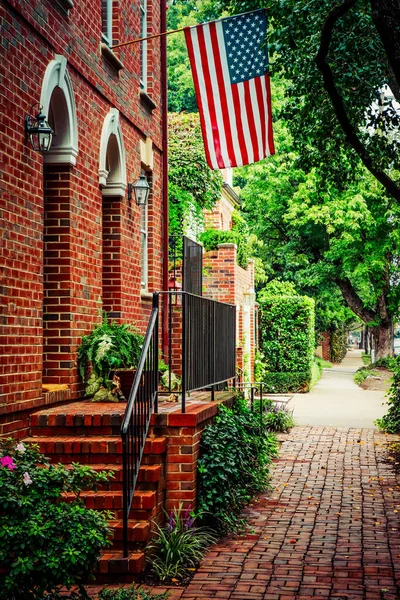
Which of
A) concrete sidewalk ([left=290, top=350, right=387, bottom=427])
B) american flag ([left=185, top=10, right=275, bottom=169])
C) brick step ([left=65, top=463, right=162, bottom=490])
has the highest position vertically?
american flag ([left=185, top=10, right=275, bottom=169])

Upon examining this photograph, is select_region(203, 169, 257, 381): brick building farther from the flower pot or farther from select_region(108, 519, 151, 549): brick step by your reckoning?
select_region(108, 519, 151, 549): brick step

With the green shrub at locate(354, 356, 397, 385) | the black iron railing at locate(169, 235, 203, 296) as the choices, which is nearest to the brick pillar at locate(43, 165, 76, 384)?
the black iron railing at locate(169, 235, 203, 296)

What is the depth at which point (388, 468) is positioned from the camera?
1216 centimetres

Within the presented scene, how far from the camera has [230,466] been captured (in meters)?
8.45

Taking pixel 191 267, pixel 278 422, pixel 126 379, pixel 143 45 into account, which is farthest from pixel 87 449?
pixel 278 422

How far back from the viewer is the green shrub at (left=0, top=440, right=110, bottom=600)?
4.68 metres

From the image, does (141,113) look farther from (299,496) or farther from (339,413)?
(339,413)

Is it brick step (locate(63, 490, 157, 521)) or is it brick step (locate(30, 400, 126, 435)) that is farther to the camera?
brick step (locate(30, 400, 126, 435))

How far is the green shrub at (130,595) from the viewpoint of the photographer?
216 inches

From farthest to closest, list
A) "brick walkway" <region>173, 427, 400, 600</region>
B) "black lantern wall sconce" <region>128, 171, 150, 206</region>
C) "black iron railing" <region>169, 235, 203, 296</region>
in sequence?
1. "black lantern wall sconce" <region>128, 171, 150, 206</region>
2. "black iron railing" <region>169, 235, 203, 296</region>
3. "brick walkway" <region>173, 427, 400, 600</region>

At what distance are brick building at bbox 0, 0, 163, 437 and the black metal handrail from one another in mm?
1099

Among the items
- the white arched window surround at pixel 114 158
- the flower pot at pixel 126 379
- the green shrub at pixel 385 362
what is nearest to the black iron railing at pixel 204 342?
the flower pot at pixel 126 379

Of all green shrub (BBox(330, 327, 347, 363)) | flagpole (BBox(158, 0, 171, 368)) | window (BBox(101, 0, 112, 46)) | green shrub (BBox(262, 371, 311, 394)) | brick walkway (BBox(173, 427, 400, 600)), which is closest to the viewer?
brick walkway (BBox(173, 427, 400, 600))

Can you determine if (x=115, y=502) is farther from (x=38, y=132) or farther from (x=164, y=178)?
(x=164, y=178)
